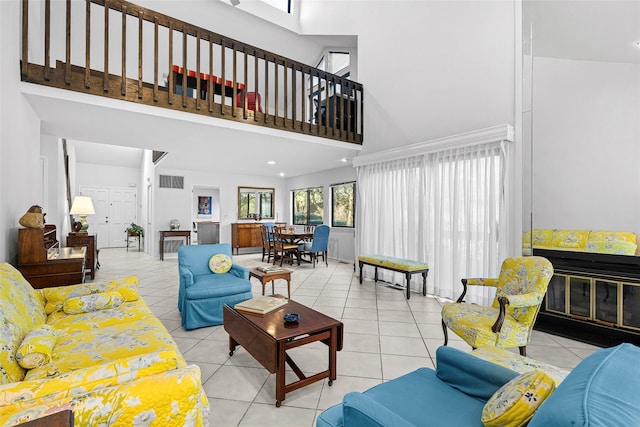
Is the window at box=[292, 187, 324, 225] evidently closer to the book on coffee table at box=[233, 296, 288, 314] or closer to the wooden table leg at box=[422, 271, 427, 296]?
the wooden table leg at box=[422, 271, 427, 296]

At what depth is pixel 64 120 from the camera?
387 cm

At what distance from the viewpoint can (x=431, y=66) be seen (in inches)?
175

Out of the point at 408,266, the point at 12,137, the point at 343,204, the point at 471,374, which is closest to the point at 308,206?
the point at 343,204

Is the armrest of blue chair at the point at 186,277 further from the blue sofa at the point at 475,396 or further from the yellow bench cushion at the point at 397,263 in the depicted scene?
the yellow bench cushion at the point at 397,263

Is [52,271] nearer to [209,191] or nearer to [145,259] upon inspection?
[145,259]

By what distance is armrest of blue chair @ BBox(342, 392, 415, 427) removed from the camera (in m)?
0.91

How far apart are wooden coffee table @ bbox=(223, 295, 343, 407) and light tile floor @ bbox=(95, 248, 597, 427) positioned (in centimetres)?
10

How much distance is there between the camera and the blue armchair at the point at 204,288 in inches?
123

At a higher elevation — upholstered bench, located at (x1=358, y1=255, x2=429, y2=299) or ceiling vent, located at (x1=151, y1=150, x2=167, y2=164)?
ceiling vent, located at (x1=151, y1=150, x2=167, y2=164)

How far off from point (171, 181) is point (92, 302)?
246 inches

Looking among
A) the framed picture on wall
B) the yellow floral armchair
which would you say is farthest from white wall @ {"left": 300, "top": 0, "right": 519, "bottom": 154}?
the framed picture on wall

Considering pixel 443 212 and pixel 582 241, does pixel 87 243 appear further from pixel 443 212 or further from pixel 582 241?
pixel 582 241

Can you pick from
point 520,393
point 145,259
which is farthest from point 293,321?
point 145,259

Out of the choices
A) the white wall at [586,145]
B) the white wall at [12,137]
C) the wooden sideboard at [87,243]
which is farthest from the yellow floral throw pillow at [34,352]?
the wooden sideboard at [87,243]
